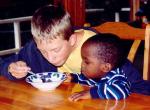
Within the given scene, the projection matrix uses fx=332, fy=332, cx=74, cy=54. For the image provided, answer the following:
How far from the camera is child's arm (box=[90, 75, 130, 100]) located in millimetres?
1281

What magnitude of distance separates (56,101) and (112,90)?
0.22 metres

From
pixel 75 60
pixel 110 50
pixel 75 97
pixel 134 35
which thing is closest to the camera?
pixel 75 97

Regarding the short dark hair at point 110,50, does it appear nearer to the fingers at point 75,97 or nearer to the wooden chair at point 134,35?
the fingers at point 75,97

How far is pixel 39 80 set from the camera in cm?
152

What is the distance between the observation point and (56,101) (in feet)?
4.24

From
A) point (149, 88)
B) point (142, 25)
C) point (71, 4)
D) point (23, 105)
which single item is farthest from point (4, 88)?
point (142, 25)

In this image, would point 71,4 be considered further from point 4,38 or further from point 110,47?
point 4,38

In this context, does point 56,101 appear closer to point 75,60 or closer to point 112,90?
point 112,90

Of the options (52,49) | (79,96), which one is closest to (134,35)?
(52,49)

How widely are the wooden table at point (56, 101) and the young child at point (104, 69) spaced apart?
0.03 m

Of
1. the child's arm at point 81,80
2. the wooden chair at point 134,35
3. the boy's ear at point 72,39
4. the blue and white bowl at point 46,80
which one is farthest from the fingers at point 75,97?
the wooden chair at point 134,35

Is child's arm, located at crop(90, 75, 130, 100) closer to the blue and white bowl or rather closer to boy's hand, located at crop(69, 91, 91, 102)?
boy's hand, located at crop(69, 91, 91, 102)

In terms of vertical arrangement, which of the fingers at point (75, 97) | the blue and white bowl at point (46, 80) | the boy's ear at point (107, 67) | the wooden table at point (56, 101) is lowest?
the wooden table at point (56, 101)

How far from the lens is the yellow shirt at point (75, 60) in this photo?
1751 millimetres
